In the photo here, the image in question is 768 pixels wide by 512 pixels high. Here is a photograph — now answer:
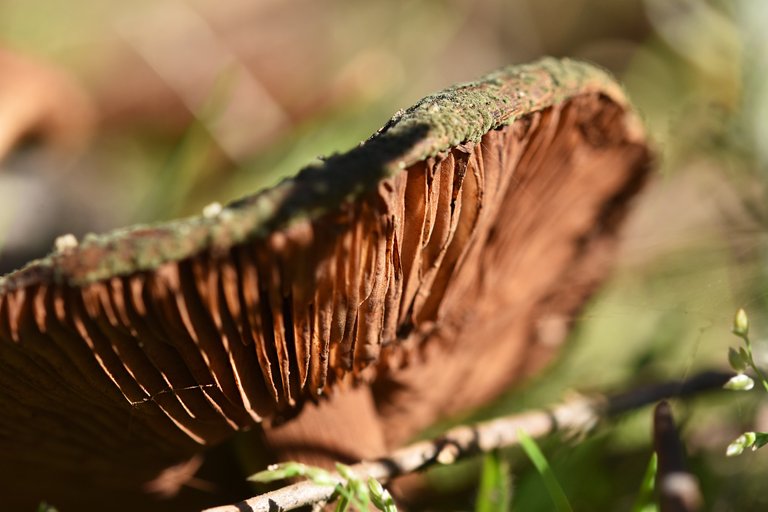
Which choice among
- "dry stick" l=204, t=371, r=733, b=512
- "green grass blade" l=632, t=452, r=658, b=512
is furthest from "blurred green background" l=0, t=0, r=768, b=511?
"green grass blade" l=632, t=452, r=658, b=512

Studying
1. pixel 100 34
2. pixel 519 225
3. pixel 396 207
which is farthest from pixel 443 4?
pixel 396 207

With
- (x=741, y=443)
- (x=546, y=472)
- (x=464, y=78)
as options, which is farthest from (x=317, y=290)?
(x=464, y=78)

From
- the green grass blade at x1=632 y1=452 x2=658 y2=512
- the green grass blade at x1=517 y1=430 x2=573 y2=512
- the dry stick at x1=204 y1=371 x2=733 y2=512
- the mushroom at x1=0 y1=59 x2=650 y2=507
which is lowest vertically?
the green grass blade at x1=632 y1=452 x2=658 y2=512

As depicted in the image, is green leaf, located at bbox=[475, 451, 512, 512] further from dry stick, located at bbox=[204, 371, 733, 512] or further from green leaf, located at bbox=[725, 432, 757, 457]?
green leaf, located at bbox=[725, 432, 757, 457]

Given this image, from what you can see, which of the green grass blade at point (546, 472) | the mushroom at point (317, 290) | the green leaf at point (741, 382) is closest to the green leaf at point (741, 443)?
the green leaf at point (741, 382)

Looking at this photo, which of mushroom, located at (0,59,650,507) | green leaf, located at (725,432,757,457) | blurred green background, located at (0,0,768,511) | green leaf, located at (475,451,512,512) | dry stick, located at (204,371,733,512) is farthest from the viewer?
blurred green background, located at (0,0,768,511)

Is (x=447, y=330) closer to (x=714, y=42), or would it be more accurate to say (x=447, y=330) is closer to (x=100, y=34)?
(x=714, y=42)
